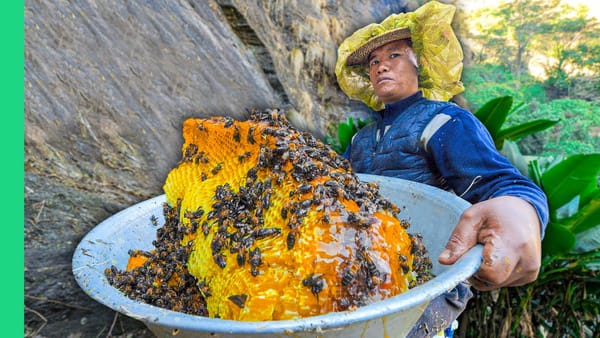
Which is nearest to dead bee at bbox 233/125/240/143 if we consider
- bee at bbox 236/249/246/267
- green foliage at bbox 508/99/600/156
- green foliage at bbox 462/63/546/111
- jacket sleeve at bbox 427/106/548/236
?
bee at bbox 236/249/246/267

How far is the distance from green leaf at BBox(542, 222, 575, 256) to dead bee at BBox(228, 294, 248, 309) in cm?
142

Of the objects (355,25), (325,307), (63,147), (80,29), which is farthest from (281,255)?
(355,25)

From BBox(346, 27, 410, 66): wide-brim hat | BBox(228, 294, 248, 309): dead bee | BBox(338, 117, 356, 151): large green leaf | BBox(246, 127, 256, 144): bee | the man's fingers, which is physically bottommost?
BBox(338, 117, 356, 151): large green leaf

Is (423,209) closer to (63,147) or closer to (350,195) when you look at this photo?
(350,195)

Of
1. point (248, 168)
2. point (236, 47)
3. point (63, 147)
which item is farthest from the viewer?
point (236, 47)

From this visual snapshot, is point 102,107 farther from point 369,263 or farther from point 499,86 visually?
point 499,86

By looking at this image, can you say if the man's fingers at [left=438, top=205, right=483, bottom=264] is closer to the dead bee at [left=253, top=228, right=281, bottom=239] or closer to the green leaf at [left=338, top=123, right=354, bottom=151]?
the dead bee at [left=253, top=228, right=281, bottom=239]

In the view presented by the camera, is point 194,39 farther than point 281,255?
Yes

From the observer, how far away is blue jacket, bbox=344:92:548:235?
116 cm

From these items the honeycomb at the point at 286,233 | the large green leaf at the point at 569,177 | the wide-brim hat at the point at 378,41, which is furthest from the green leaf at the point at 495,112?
the honeycomb at the point at 286,233

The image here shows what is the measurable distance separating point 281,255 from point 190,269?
10.6 inches

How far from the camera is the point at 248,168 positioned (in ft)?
3.15

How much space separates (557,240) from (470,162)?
0.71 m

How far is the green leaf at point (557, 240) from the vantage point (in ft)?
5.29
